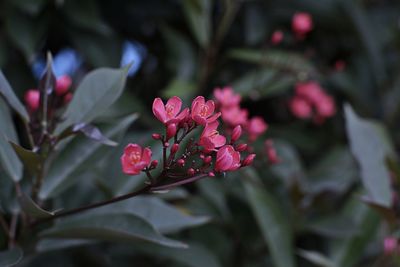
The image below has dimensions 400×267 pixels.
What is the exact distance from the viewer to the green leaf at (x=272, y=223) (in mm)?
1794

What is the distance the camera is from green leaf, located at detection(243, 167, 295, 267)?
1794 millimetres

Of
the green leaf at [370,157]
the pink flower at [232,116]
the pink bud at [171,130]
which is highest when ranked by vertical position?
the pink bud at [171,130]

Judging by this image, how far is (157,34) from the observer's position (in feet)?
7.98

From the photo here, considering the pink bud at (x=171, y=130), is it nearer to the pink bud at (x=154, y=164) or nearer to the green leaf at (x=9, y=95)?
the pink bud at (x=154, y=164)

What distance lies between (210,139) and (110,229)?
0.31 meters

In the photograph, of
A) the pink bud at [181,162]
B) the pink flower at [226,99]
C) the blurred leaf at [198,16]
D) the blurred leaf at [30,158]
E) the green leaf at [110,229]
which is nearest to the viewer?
the pink bud at [181,162]

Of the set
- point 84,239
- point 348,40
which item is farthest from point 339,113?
point 84,239

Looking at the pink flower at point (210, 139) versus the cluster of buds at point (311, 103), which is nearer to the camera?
the pink flower at point (210, 139)

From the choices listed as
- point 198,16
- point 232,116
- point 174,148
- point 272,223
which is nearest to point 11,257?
point 174,148

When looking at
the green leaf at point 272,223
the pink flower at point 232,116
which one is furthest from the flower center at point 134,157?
the green leaf at point 272,223

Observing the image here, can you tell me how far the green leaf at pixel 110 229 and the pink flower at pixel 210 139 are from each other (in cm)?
24

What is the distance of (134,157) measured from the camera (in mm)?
1062

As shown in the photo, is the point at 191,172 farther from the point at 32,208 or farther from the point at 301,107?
the point at 301,107

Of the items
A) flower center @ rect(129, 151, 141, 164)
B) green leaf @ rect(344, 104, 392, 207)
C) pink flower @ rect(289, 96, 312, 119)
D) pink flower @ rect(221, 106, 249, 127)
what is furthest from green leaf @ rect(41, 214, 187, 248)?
pink flower @ rect(289, 96, 312, 119)
